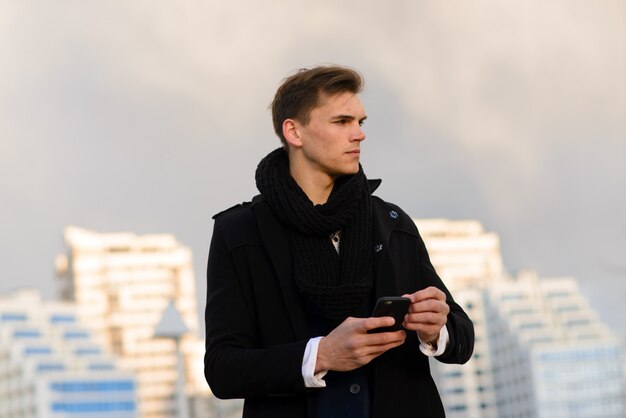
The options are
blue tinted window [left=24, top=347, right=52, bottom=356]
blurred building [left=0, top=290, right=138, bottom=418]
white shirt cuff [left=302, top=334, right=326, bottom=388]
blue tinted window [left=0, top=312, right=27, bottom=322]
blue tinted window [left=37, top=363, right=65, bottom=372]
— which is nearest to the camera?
white shirt cuff [left=302, top=334, right=326, bottom=388]

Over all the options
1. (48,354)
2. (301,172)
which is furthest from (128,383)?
(301,172)

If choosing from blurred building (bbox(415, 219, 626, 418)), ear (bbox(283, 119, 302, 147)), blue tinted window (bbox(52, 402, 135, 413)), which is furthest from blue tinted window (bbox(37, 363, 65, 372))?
ear (bbox(283, 119, 302, 147))

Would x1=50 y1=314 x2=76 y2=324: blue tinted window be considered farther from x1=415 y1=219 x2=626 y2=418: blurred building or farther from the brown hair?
the brown hair

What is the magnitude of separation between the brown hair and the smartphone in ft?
2.08

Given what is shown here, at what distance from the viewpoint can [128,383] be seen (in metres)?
135

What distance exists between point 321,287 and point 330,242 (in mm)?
165

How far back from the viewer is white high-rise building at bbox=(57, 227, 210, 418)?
186 meters

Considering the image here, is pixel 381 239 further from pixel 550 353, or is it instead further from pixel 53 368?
pixel 550 353

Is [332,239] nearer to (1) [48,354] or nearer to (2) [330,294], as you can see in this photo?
(2) [330,294]

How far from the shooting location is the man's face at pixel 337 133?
292cm

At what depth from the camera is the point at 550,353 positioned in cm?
15900

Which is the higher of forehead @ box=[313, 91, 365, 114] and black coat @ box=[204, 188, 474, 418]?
forehead @ box=[313, 91, 365, 114]

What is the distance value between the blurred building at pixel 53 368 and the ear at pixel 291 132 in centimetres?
13084

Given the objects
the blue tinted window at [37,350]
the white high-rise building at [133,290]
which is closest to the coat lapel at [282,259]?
the blue tinted window at [37,350]
